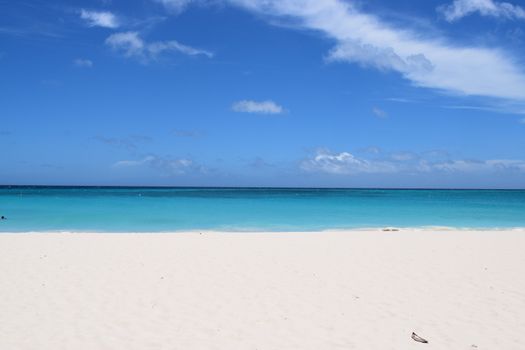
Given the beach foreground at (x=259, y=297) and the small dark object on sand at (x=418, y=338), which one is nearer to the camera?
the small dark object on sand at (x=418, y=338)

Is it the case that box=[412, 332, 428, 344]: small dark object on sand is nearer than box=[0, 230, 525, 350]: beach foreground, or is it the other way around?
box=[412, 332, 428, 344]: small dark object on sand

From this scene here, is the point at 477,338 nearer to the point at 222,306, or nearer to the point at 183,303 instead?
the point at 222,306

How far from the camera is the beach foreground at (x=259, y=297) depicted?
6.36 meters

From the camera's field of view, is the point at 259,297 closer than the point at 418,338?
No

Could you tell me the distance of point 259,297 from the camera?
27.8 feet

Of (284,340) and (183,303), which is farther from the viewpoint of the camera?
(183,303)

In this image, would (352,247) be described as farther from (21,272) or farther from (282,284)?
(21,272)

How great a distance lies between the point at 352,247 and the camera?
1467cm

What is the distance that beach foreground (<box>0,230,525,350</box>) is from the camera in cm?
636

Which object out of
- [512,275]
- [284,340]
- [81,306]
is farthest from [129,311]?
[512,275]

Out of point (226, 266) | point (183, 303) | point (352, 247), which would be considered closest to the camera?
point (183, 303)

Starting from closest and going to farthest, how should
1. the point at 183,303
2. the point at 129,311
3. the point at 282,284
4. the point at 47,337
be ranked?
the point at 47,337 < the point at 129,311 < the point at 183,303 < the point at 282,284

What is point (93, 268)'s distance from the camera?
10.9m

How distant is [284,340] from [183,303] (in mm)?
2471
